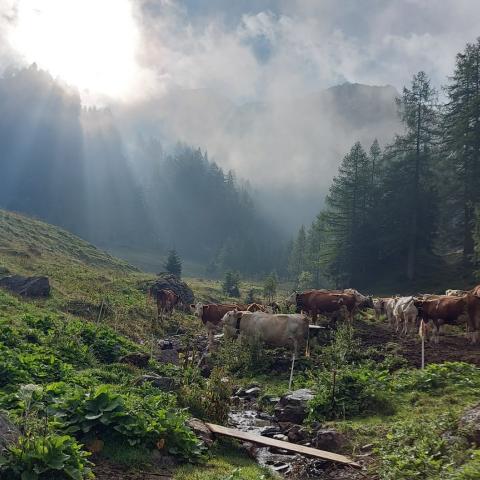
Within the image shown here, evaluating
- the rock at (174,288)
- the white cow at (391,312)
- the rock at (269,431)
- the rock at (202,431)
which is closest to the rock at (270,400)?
the rock at (269,431)

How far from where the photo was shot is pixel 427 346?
19.1 metres

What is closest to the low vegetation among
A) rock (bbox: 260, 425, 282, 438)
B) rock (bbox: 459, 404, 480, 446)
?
rock (bbox: 459, 404, 480, 446)

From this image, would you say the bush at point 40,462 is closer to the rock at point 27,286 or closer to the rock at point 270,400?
the rock at point 270,400

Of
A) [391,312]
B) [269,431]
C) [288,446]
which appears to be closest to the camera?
[288,446]

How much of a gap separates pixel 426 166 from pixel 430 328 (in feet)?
134

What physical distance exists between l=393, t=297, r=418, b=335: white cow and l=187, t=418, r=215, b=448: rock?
15193 millimetres

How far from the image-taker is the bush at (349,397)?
41.2 ft

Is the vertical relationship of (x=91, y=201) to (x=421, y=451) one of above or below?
above

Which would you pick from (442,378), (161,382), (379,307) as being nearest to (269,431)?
(161,382)

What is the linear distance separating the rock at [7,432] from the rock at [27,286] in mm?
19100

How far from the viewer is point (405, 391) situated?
13289 millimetres

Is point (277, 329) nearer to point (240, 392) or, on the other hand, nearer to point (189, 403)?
point (240, 392)

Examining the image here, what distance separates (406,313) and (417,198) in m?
35.9

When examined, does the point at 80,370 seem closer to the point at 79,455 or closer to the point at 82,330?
the point at 82,330
